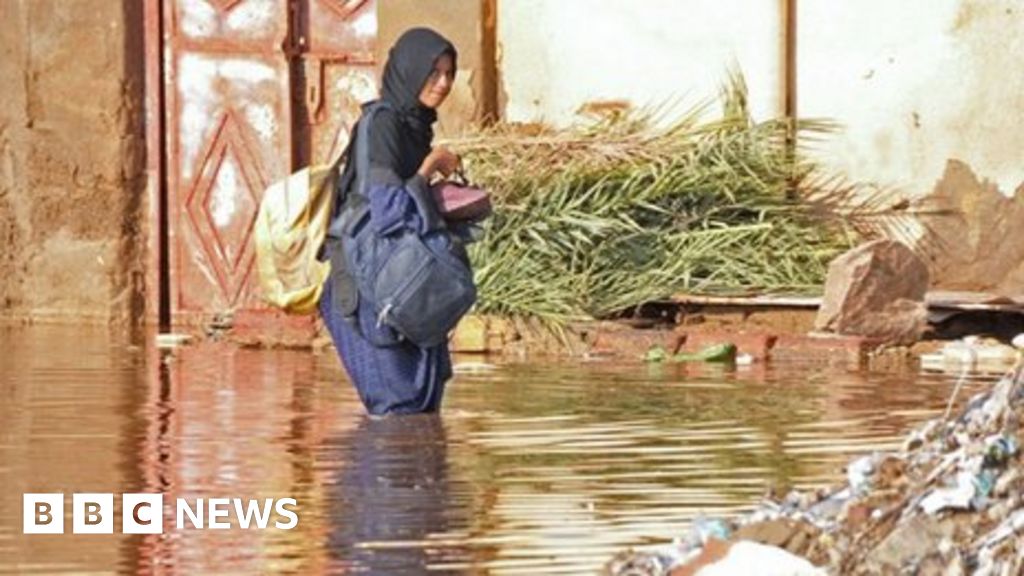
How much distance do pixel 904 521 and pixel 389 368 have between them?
4.55m

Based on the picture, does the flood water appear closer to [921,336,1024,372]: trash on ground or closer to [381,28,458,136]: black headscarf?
[921,336,1024,372]: trash on ground

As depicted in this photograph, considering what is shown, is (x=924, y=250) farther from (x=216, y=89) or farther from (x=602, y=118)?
(x=216, y=89)

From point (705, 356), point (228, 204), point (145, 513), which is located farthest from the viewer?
point (228, 204)

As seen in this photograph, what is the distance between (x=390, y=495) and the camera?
10.5 m

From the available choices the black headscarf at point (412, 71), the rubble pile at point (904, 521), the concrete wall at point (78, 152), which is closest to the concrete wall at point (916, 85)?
the concrete wall at point (78, 152)

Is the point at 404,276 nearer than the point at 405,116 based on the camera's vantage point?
Yes

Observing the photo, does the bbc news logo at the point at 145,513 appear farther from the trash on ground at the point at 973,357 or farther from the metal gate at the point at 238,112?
the metal gate at the point at 238,112

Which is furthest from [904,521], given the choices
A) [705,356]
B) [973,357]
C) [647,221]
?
[647,221]

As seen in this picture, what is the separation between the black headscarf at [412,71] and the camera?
12.4 metres

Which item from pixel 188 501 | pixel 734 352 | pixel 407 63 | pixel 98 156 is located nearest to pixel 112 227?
pixel 98 156

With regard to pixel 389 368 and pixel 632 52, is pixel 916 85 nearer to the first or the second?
pixel 632 52

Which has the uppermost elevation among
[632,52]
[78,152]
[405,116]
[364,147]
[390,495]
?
[632,52]

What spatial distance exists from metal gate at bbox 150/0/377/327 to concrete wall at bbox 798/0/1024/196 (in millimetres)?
2636

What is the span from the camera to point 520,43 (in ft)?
59.0
